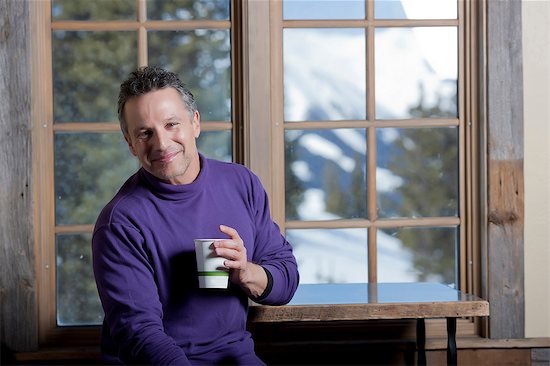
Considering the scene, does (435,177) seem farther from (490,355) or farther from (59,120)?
(59,120)

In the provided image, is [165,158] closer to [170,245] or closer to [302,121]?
[170,245]

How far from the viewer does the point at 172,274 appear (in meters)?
2.08

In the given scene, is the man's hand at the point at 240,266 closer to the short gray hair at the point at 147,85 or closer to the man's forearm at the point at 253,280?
the man's forearm at the point at 253,280

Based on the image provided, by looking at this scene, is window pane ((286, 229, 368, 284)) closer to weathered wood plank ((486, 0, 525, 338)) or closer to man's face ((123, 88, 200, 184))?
weathered wood plank ((486, 0, 525, 338))

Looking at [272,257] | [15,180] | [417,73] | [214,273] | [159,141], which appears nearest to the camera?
[214,273]

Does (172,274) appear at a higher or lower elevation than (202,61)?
lower

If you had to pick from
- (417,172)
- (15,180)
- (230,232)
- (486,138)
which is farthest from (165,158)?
(486,138)

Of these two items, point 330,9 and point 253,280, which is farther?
point 330,9

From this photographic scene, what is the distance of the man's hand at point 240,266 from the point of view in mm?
1920

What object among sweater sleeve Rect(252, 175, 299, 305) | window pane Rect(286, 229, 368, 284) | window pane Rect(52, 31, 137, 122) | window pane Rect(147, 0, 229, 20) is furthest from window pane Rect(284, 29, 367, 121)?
sweater sleeve Rect(252, 175, 299, 305)

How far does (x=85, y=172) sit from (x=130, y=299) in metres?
1.19

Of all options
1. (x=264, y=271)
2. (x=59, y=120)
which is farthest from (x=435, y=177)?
(x=59, y=120)

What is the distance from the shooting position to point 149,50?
119 inches

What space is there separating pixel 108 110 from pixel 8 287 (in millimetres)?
757
